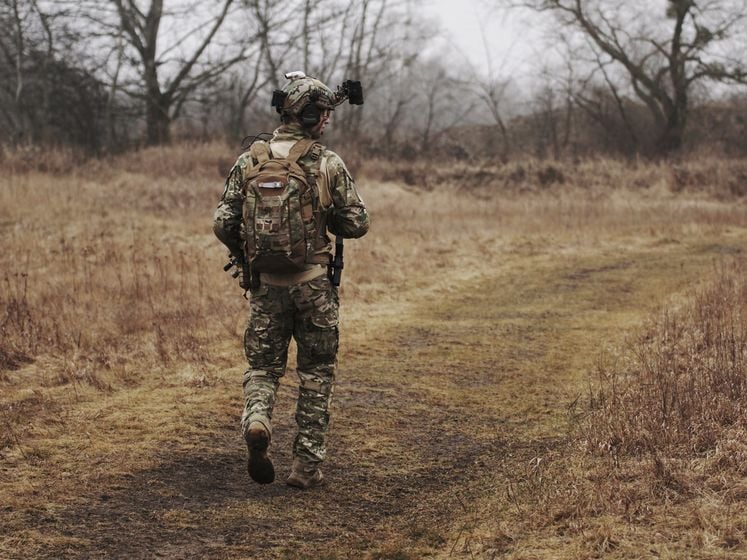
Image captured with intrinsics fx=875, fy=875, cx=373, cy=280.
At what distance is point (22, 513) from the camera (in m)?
4.04

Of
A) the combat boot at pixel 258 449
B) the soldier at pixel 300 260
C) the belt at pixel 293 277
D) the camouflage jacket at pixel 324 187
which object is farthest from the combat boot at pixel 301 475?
the camouflage jacket at pixel 324 187

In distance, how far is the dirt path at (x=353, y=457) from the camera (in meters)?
3.83

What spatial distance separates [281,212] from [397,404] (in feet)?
8.12

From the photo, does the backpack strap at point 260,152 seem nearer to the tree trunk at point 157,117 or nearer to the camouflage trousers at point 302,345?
the camouflage trousers at point 302,345

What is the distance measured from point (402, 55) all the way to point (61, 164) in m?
17.5

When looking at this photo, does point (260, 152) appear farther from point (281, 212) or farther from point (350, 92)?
point (350, 92)

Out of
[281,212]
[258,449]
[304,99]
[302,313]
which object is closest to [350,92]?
[304,99]

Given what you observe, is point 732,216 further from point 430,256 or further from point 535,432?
point 535,432

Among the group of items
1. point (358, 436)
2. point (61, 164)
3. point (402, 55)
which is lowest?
point (358, 436)

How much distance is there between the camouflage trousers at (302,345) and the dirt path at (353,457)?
0.36m

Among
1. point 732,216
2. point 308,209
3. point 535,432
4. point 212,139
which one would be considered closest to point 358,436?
point 535,432

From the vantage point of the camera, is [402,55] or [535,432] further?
[402,55]

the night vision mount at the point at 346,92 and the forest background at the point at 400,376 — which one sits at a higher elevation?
the night vision mount at the point at 346,92

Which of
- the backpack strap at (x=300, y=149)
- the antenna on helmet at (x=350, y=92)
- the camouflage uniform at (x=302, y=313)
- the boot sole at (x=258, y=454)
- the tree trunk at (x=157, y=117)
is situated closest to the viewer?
the boot sole at (x=258, y=454)
